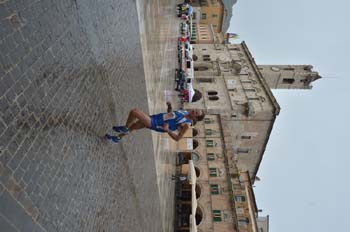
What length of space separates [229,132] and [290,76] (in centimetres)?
1336

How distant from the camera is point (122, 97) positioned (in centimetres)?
874

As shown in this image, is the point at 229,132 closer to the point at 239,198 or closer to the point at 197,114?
the point at 239,198

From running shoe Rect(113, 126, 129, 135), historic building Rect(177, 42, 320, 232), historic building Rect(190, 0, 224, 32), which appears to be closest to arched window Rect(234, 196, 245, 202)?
historic building Rect(177, 42, 320, 232)

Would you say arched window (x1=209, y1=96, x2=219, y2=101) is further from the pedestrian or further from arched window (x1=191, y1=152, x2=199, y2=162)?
the pedestrian

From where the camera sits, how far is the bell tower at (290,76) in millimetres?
34562

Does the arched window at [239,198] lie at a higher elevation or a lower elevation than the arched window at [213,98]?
lower

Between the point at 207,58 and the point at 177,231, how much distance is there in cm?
2228

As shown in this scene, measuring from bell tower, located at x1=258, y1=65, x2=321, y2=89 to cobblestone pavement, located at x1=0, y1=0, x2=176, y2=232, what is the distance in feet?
91.8

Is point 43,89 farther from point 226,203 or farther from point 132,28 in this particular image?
point 226,203

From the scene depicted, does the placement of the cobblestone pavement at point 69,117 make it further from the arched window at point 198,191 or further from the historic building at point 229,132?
the arched window at point 198,191

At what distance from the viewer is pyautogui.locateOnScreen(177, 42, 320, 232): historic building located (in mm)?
20578

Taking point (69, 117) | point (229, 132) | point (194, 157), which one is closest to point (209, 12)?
point (229, 132)

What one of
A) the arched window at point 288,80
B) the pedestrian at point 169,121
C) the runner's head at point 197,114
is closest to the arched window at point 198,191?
the pedestrian at point 169,121

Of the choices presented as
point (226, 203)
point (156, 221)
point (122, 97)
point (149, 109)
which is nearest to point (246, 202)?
point (226, 203)
